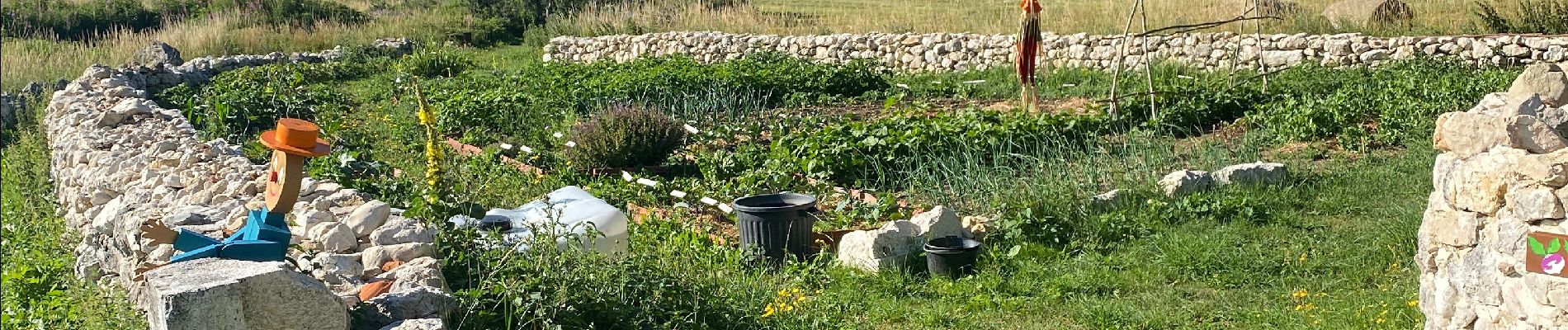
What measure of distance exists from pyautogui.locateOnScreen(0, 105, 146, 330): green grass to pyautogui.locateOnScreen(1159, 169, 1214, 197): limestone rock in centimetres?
536

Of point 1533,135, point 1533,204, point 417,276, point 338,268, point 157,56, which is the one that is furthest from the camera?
point 157,56

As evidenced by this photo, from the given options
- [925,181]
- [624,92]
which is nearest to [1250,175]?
[925,181]

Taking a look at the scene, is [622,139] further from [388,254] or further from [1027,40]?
[388,254]

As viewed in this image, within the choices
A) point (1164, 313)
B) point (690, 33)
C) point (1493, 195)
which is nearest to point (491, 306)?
point (1164, 313)

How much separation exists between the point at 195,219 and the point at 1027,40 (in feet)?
23.2

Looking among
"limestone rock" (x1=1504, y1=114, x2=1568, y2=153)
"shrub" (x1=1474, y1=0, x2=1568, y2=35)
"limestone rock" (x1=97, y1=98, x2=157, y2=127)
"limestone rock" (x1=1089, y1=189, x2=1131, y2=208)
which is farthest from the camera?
"shrub" (x1=1474, y1=0, x2=1568, y2=35)

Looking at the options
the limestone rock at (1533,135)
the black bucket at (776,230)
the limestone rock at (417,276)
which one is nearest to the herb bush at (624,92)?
the black bucket at (776,230)

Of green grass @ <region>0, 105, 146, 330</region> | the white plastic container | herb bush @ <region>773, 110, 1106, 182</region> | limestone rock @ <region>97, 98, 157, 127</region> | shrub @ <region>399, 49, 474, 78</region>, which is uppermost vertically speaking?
limestone rock @ <region>97, 98, 157, 127</region>

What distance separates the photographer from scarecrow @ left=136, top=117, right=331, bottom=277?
4527 millimetres

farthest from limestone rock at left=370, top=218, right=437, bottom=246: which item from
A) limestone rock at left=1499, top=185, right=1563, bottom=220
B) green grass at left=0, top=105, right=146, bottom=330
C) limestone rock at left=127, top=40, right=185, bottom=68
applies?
limestone rock at left=127, top=40, right=185, bottom=68

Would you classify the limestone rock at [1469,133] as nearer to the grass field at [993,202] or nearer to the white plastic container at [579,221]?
the grass field at [993,202]

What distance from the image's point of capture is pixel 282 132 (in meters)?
4.50

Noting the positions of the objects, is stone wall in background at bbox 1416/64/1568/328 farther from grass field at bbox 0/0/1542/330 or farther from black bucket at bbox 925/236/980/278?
black bucket at bbox 925/236/980/278

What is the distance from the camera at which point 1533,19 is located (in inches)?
527
